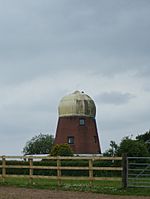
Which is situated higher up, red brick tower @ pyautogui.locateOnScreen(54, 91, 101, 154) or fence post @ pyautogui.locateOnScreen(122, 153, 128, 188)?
red brick tower @ pyautogui.locateOnScreen(54, 91, 101, 154)

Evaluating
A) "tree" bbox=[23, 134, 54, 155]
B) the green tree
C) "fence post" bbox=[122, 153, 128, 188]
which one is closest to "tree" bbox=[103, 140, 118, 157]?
the green tree

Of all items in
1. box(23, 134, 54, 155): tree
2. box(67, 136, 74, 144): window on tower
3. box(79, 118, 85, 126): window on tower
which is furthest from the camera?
box(23, 134, 54, 155): tree

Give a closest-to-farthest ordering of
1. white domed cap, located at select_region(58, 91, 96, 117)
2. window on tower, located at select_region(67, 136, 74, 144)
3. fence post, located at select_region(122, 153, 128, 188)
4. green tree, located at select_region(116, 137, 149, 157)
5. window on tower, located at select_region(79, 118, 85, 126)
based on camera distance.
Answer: fence post, located at select_region(122, 153, 128, 188) < green tree, located at select_region(116, 137, 149, 157) < white domed cap, located at select_region(58, 91, 96, 117) < window on tower, located at select_region(79, 118, 85, 126) < window on tower, located at select_region(67, 136, 74, 144)

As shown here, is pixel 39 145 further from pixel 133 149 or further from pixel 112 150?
pixel 133 149

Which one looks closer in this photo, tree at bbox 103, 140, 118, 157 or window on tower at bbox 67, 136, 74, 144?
tree at bbox 103, 140, 118, 157

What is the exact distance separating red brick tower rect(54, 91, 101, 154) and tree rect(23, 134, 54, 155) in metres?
20.0

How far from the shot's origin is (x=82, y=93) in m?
59.6

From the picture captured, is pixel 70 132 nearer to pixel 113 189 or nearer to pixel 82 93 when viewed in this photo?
pixel 82 93

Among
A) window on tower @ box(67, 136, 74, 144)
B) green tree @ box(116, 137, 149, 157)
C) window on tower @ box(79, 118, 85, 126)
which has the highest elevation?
window on tower @ box(79, 118, 85, 126)

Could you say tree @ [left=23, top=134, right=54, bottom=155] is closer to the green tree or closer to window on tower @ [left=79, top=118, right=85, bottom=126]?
window on tower @ [left=79, top=118, right=85, bottom=126]

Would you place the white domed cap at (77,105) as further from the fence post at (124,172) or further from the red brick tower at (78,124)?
the fence post at (124,172)

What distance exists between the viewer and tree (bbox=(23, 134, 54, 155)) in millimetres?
81938

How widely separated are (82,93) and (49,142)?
24745 millimetres

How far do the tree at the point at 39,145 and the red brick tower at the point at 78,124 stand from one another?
20.0m
